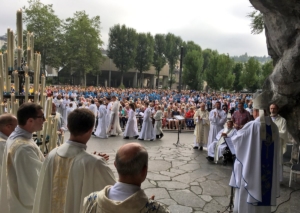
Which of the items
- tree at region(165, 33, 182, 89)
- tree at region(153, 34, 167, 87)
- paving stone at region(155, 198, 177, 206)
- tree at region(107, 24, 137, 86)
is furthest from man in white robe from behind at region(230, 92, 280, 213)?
tree at region(165, 33, 182, 89)

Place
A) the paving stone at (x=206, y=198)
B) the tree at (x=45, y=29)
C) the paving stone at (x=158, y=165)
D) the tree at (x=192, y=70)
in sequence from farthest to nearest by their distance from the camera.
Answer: the tree at (x=192, y=70) → the tree at (x=45, y=29) → the paving stone at (x=158, y=165) → the paving stone at (x=206, y=198)

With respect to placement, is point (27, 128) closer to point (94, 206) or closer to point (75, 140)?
point (75, 140)

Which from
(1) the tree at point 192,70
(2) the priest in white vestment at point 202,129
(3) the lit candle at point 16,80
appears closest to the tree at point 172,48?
(1) the tree at point 192,70

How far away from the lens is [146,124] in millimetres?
12891

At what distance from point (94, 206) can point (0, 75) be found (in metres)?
2.47

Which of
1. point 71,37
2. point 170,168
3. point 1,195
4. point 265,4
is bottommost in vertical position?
point 170,168

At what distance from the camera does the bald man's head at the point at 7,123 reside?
332cm

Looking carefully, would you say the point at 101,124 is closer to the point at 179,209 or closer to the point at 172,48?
the point at 179,209

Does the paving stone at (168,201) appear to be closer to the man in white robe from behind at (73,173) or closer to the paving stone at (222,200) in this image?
the paving stone at (222,200)

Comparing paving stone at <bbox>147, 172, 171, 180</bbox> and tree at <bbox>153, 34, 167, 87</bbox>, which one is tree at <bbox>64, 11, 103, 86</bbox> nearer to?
tree at <bbox>153, 34, 167, 87</bbox>

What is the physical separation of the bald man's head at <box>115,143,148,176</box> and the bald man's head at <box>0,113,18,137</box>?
217 cm

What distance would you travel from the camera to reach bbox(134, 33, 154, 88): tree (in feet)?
189

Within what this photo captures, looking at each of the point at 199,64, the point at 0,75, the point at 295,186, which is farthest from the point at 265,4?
the point at 199,64

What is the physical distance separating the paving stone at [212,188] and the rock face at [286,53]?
9.53 ft
